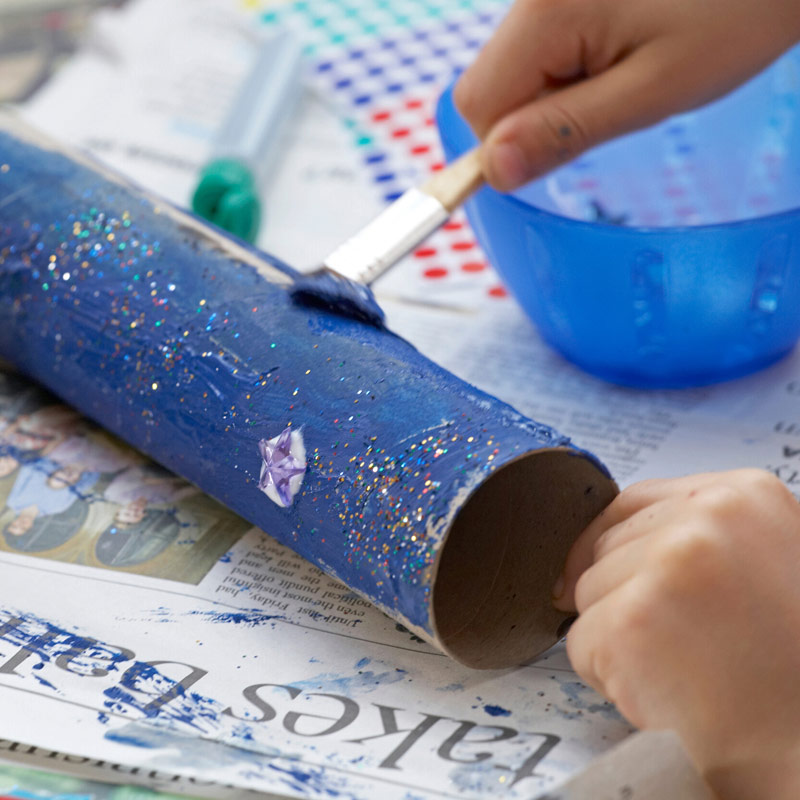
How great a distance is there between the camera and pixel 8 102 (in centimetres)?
92

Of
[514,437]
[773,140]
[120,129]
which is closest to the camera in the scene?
[514,437]

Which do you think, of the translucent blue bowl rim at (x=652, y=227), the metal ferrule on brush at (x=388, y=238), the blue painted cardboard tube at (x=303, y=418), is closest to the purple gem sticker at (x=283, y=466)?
the blue painted cardboard tube at (x=303, y=418)

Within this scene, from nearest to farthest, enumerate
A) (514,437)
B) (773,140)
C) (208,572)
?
A: (514,437) → (208,572) → (773,140)

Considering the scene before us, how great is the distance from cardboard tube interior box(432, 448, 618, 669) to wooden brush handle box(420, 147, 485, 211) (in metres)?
0.18

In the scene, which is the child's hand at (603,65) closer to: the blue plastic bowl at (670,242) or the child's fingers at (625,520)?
the blue plastic bowl at (670,242)

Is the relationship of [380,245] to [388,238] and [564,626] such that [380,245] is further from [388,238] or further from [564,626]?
[564,626]

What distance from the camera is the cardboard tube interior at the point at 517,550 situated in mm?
472

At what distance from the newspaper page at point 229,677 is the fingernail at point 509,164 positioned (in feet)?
0.75

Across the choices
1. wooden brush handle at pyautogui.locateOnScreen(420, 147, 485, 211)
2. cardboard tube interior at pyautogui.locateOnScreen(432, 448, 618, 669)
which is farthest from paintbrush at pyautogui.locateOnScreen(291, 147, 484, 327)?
cardboard tube interior at pyautogui.locateOnScreen(432, 448, 618, 669)

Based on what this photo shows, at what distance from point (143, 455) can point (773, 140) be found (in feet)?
1.52

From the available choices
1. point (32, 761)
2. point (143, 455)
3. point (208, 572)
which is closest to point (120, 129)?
point (143, 455)

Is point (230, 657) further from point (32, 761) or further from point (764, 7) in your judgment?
point (764, 7)

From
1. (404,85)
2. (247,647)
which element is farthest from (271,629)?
(404,85)

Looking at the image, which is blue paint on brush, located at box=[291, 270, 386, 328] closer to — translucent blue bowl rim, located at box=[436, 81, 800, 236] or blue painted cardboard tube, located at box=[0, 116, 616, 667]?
blue painted cardboard tube, located at box=[0, 116, 616, 667]
